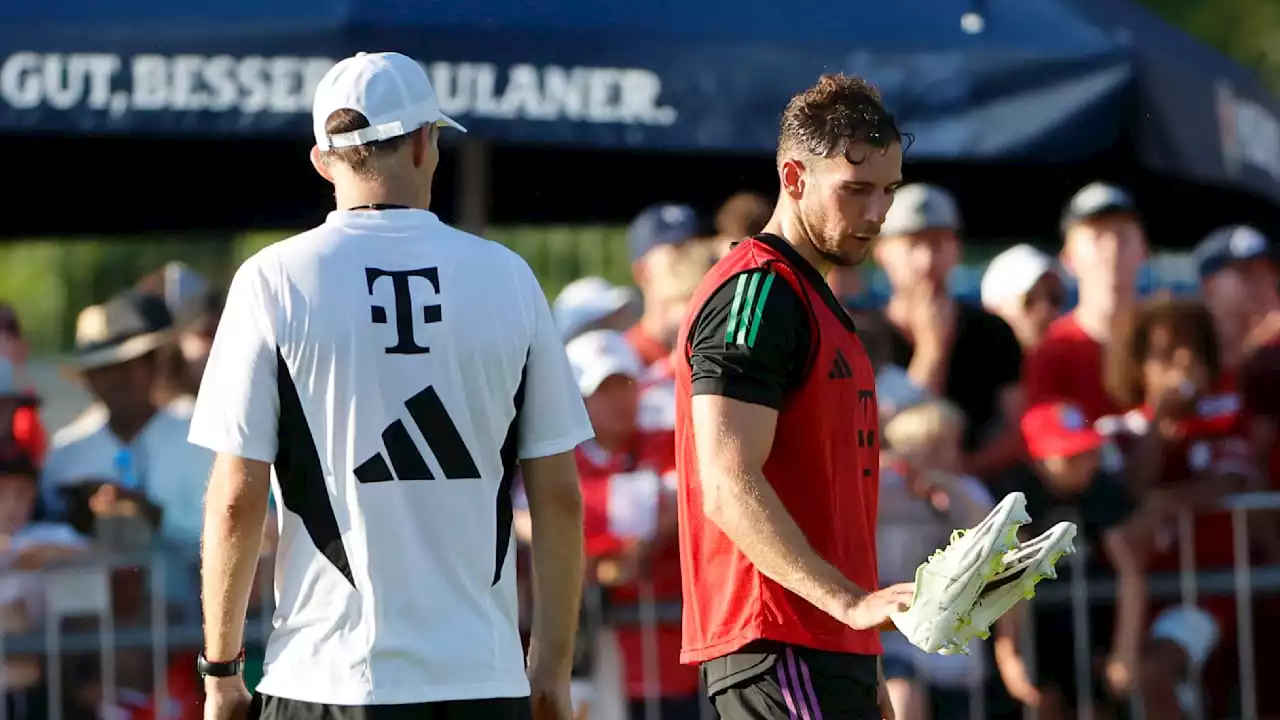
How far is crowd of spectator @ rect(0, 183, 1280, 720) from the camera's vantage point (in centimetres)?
754

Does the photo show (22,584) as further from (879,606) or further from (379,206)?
(879,606)

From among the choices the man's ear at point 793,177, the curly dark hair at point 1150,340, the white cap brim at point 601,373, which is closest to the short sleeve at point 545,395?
the man's ear at point 793,177

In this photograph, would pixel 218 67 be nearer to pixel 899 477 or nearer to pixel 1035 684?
pixel 899 477

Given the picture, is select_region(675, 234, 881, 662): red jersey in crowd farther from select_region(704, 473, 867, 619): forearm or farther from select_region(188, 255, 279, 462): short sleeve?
select_region(188, 255, 279, 462): short sleeve

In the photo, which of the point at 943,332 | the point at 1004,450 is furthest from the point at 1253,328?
the point at 1004,450

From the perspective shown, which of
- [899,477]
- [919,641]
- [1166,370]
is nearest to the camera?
[919,641]

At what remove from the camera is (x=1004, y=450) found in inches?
318

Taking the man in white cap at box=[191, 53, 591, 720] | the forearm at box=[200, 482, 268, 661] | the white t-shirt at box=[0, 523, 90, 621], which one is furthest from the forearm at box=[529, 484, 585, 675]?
the white t-shirt at box=[0, 523, 90, 621]

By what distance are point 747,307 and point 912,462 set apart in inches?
134

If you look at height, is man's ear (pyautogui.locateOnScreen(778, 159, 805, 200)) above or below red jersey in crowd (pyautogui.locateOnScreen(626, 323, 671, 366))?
above

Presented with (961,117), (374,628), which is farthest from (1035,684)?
(374,628)

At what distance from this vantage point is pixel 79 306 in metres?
25.0

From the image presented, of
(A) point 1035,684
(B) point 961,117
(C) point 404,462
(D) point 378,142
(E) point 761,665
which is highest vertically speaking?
(B) point 961,117

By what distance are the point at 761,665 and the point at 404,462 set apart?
0.87 m
